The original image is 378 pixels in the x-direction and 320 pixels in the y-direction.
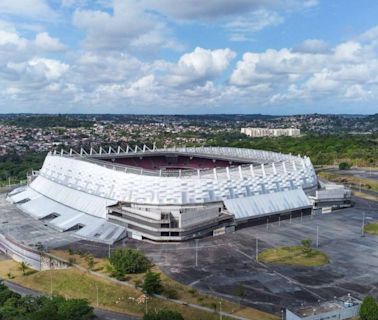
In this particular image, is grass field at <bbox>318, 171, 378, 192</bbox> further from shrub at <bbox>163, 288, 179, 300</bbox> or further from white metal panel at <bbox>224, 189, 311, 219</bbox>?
shrub at <bbox>163, 288, 179, 300</bbox>

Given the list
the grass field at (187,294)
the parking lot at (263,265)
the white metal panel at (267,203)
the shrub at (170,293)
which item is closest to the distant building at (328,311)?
the parking lot at (263,265)

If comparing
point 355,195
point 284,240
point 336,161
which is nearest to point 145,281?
point 284,240

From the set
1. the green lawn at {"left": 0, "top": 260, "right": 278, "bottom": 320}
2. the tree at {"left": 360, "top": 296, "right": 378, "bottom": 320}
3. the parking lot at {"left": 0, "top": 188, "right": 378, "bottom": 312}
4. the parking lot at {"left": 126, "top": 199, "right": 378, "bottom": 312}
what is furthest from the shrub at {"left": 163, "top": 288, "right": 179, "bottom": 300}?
the tree at {"left": 360, "top": 296, "right": 378, "bottom": 320}

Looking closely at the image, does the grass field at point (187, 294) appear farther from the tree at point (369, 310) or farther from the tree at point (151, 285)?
the tree at point (369, 310)

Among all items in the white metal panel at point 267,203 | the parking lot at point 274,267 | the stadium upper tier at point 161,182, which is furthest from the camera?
the white metal panel at point 267,203

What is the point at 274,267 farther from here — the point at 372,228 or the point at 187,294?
the point at 372,228

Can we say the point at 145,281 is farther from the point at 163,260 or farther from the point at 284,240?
the point at 284,240
